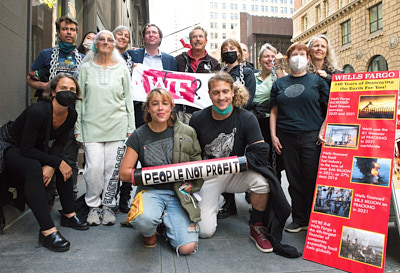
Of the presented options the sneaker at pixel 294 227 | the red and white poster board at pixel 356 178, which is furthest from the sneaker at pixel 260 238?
the sneaker at pixel 294 227

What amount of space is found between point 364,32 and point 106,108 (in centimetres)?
2509

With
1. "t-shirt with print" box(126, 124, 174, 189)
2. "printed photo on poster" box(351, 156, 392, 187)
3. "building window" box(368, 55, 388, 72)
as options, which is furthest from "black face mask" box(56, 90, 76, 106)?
"building window" box(368, 55, 388, 72)

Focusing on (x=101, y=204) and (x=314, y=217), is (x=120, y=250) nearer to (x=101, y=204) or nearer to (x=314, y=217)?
(x=101, y=204)

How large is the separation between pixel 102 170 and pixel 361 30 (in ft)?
84.5

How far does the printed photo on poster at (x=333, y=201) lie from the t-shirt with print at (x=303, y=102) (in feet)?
2.32

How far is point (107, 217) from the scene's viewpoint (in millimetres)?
3553

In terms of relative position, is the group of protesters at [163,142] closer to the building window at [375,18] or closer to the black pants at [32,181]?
the black pants at [32,181]

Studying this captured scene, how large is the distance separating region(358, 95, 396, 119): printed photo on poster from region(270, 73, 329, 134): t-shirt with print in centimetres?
44

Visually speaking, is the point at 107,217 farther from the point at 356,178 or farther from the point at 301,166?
the point at 356,178

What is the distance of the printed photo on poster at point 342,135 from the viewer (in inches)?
114

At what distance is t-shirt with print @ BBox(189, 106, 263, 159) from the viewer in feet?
10.5

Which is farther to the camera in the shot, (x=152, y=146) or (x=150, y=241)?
(x=152, y=146)

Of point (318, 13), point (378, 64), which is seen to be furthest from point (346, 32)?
point (318, 13)

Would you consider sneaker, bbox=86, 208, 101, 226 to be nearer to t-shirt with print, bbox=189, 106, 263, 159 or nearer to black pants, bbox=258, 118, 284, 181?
t-shirt with print, bbox=189, 106, 263, 159
